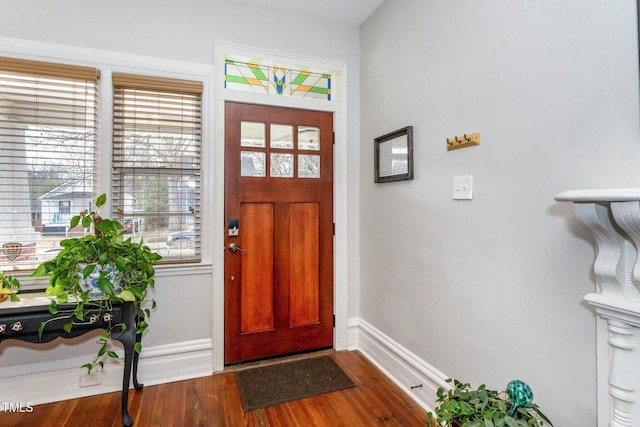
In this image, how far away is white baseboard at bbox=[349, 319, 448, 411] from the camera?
1964mm

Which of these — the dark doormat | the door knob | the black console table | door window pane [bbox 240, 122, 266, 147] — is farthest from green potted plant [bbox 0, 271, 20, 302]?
door window pane [bbox 240, 122, 266, 147]

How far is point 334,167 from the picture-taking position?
2789mm

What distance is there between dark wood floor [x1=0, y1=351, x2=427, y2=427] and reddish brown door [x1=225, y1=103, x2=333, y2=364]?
0.44 m

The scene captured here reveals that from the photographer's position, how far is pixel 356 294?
2.86 m

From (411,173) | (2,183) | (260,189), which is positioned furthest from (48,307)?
(411,173)

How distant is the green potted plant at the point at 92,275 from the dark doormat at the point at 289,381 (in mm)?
890

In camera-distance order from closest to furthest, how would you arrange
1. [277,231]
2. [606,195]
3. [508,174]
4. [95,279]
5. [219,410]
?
1. [606,195]
2. [508,174]
3. [95,279]
4. [219,410]
5. [277,231]

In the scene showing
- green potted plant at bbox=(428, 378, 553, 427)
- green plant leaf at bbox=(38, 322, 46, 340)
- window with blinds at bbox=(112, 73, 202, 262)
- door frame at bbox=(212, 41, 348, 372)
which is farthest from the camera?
door frame at bbox=(212, 41, 348, 372)

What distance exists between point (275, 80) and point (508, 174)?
76.8 inches

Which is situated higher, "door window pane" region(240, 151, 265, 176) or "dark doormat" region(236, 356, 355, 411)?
"door window pane" region(240, 151, 265, 176)

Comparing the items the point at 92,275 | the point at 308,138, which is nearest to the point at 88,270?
the point at 92,275

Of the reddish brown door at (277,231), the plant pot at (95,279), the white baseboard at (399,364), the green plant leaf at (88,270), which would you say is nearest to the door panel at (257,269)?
the reddish brown door at (277,231)

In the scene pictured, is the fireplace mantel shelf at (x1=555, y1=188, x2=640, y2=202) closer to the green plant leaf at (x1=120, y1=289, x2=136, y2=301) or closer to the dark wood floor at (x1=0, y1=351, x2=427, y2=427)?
the dark wood floor at (x1=0, y1=351, x2=427, y2=427)

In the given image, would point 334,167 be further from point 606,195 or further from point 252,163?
point 606,195
